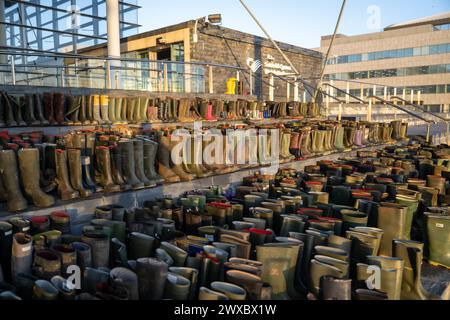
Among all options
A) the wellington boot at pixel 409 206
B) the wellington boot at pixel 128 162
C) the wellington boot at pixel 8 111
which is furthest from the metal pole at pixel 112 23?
the wellington boot at pixel 409 206

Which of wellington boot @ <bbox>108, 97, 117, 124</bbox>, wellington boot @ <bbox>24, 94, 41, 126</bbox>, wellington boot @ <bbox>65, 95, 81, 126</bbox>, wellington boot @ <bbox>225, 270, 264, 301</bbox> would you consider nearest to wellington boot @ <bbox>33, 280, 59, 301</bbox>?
wellington boot @ <bbox>225, 270, 264, 301</bbox>

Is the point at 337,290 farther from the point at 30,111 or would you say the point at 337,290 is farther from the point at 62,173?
the point at 30,111

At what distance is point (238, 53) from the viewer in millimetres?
19062

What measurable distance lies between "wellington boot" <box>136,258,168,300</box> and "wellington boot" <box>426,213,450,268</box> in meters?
2.91

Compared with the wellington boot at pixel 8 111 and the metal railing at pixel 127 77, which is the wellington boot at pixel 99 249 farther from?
the metal railing at pixel 127 77

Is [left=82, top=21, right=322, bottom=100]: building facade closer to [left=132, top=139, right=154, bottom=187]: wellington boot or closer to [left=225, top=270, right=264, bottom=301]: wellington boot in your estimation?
[left=132, top=139, right=154, bottom=187]: wellington boot

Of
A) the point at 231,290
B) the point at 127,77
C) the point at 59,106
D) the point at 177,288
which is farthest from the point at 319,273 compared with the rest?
the point at 127,77

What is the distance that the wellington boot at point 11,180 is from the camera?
3.53m

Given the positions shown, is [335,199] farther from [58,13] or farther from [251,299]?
[58,13]

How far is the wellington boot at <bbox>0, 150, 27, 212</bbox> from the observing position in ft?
11.6

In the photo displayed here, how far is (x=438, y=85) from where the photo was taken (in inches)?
1682

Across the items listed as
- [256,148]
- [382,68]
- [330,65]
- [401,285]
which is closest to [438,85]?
[382,68]

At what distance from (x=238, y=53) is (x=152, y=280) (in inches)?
707
